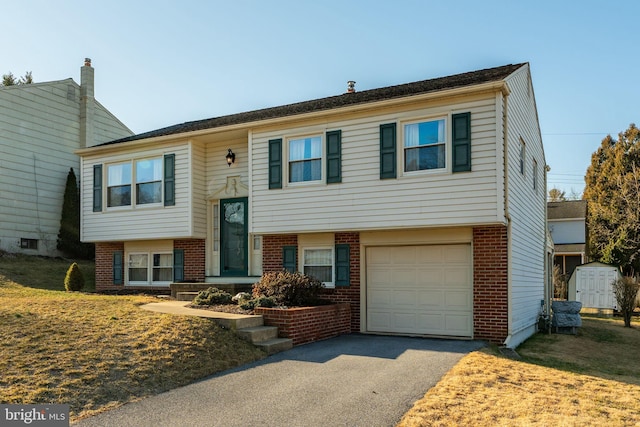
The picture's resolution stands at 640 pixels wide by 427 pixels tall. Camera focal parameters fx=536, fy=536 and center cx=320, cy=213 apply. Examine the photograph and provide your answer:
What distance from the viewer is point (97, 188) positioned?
53.0ft

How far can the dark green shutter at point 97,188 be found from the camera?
16078 mm

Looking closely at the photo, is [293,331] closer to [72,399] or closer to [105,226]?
[72,399]

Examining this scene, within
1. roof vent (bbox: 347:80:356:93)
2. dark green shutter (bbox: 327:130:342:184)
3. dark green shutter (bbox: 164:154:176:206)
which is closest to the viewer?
dark green shutter (bbox: 327:130:342:184)

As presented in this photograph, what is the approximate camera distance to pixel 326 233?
42.2ft

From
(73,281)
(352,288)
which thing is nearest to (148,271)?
(73,281)

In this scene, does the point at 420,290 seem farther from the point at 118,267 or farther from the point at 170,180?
the point at 118,267

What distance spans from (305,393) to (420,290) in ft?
18.8

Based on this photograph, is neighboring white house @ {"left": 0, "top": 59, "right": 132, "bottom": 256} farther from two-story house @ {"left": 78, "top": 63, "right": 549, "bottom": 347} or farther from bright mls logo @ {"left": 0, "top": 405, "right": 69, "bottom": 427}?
bright mls logo @ {"left": 0, "top": 405, "right": 69, "bottom": 427}

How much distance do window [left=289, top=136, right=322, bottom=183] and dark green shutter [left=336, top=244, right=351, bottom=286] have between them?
173cm

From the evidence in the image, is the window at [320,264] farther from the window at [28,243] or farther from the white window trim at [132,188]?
the window at [28,243]

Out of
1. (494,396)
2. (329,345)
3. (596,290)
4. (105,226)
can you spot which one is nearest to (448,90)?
(329,345)

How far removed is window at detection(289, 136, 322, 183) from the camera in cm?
1266

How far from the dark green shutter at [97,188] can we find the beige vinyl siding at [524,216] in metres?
11.6

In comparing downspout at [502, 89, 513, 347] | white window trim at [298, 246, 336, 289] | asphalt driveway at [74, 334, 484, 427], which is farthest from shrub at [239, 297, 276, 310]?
downspout at [502, 89, 513, 347]
